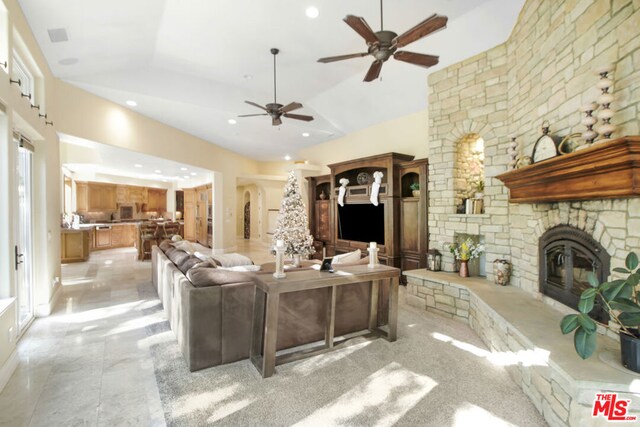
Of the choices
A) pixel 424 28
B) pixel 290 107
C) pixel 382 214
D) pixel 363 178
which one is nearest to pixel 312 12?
pixel 290 107

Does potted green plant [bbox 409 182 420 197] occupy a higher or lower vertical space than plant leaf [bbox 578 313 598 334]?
higher

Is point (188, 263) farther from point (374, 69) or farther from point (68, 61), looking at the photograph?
point (68, 61)

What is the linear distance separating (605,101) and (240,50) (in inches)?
178

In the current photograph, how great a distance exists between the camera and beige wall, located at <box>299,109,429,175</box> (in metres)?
5.98

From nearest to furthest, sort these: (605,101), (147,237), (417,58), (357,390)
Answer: (605,101) < (357,390) < (417,58) < (147,237)

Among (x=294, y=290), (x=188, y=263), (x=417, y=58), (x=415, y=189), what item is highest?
(x=417, y=58)

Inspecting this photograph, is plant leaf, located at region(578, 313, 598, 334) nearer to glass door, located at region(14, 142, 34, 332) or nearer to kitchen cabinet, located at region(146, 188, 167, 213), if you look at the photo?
glass door, located at region(14, 142, 34, 332)

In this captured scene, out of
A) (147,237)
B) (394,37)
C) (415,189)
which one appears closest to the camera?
(394,37)

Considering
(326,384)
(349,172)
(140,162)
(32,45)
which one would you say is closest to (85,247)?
(140,162)

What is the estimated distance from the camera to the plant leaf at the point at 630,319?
1.61 metres

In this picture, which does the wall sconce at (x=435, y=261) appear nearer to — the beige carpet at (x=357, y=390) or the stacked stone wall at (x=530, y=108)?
the stacked stone wall at (x=530, y=108)

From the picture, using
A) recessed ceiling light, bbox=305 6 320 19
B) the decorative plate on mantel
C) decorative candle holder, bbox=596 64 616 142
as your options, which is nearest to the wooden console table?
decorative candle holder, bbox=596 64 616 142

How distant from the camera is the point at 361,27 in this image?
2711 mm

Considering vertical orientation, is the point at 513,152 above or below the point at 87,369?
above
